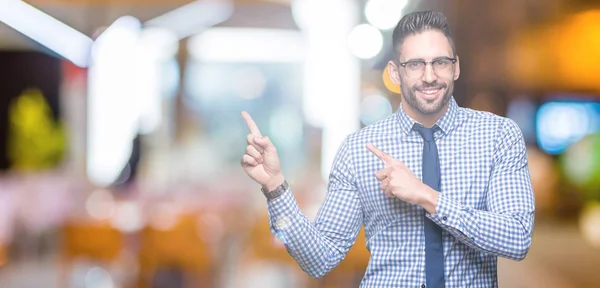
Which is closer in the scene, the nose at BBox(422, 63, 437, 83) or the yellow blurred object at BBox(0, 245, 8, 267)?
the nose at BBox(422, 63, 437, 83)

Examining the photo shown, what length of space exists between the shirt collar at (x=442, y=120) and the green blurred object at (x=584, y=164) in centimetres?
998

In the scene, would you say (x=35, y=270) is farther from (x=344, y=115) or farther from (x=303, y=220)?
(x=303, y=220)

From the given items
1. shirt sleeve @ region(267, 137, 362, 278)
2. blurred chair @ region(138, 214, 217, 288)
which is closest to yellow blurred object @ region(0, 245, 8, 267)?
blurred chair @ region(138, 214, 217, 288)

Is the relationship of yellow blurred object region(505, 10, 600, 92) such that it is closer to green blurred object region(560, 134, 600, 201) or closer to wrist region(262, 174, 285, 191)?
green blurred object region(560, 134, 600, 201)

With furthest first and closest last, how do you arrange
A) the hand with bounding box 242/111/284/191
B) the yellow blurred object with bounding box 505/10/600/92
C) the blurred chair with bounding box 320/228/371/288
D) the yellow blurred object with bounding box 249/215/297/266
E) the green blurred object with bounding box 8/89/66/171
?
1. the yellow blurred object with bounding box 505/10/600/92
2. the green blurred object with bounding box 8/89/66/171
3. the yellow blurred object with bounding box 249/215/297/266
4. the blurred chair with bounding box 320/228/371/288
5. the hand with bounding box 242/111/284/191

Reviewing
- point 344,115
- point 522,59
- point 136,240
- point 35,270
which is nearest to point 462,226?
point 344,115

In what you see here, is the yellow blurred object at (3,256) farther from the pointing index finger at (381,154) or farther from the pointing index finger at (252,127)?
the pointing index finger at (381,154)

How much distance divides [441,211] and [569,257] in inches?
308

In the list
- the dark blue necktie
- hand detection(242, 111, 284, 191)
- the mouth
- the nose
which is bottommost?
the dark blue necktie

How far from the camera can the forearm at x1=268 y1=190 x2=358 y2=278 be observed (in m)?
1.61

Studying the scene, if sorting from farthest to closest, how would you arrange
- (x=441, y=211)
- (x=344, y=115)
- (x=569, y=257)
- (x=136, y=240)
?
(x=569, y=257)
(x=136, y=240)
(x=344, y=115)
(x=441, y=211)

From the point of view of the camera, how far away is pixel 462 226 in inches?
58.7

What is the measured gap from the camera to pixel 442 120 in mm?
1631

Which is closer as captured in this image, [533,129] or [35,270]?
[35,270]
